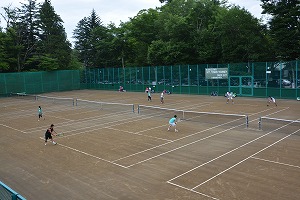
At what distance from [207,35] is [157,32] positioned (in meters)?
17.1

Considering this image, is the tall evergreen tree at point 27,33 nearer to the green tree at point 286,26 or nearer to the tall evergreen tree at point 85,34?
the tall evergreen tree at point 85,34

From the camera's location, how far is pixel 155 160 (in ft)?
48.7

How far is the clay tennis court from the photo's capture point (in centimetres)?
1129

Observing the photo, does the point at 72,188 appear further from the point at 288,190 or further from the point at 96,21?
the point at 96,21

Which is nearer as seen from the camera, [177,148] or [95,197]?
[95,197]

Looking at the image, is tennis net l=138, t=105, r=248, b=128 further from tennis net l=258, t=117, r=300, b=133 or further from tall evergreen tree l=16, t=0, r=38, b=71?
tall evergreen tree l=16, t=0, r=38, b=71

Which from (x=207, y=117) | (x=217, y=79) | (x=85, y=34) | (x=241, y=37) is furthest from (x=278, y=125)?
(x=85, y=34)

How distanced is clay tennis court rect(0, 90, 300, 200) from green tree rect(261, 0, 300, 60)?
20.2 meters

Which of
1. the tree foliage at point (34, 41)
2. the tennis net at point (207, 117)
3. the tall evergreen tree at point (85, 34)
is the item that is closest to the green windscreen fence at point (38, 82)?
the tree foliage at point (34, 41)

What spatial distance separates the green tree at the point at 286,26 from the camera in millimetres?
41562

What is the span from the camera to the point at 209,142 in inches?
702

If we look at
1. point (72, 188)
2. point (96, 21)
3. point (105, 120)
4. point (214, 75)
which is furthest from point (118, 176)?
point (96, 21)

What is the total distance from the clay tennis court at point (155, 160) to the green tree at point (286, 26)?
20.2 m

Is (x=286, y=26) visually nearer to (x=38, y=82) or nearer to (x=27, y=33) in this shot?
(x=38, y=82)
